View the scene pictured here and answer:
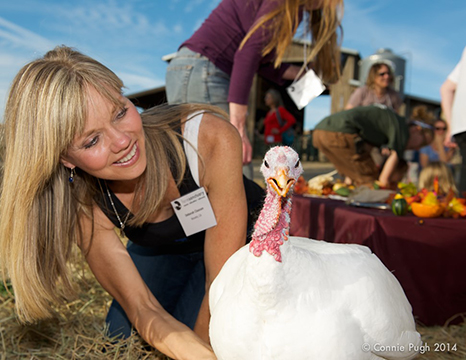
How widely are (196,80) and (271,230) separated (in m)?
1.66

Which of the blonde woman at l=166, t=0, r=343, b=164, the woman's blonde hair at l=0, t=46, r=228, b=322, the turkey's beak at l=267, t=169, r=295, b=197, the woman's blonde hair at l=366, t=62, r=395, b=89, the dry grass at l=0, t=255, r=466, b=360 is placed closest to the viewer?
the turkey's beak at l=267, t=169, r=295, b=197

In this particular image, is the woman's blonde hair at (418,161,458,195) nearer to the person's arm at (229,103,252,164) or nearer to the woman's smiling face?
the person's arm at (229,103,252,164)

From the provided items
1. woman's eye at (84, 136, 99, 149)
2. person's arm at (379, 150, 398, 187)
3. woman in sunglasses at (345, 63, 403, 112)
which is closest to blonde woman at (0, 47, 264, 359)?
woman's eye at (84, 136, 99, 149)

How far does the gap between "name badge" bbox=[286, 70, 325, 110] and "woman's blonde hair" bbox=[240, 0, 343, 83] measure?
11 centimetres

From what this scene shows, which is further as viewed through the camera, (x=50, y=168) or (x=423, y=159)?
(x=423, y=159)

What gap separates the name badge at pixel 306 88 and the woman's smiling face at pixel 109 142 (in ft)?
4.29

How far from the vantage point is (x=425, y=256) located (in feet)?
7.29

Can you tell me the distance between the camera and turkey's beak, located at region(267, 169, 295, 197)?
1.01m

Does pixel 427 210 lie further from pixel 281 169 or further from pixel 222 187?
pixel 281 169

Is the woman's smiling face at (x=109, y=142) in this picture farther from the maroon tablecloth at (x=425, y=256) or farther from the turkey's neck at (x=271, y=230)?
the maroon tablecloth at (x=425, y=256)

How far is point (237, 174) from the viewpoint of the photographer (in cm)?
174

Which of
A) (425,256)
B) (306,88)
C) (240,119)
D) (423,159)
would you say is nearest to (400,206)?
(425,256)

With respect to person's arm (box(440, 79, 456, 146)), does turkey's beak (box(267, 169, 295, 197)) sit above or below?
below

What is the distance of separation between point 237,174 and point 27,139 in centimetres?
80
